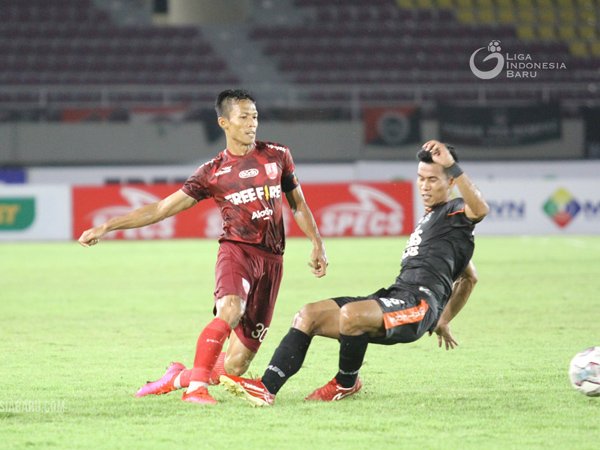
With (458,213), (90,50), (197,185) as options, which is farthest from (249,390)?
(90,50)

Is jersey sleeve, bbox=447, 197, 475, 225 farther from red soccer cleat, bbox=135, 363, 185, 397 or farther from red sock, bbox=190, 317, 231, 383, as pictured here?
red soccer cleat, bbox=135, 363, 185, 397

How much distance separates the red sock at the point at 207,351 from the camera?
636cm

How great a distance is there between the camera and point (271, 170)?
22.7 feet

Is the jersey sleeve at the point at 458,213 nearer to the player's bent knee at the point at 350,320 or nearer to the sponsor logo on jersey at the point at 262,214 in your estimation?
the player's bent knee at the point at 350,320

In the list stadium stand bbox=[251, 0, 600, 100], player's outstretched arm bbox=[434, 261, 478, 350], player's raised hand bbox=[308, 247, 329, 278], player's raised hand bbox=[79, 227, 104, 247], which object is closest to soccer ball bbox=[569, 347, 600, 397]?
player's outstretched arm bbox=[434, 261, 478, 350]

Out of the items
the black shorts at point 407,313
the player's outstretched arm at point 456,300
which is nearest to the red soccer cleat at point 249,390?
the black shorts at point 407,313

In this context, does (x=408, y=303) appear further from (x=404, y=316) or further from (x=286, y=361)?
(x=286, y=361)

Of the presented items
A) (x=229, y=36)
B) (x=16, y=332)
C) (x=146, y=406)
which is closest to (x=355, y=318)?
(x=146, y=406)

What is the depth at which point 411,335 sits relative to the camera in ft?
20.4

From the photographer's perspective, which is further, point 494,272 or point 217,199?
point 494,272

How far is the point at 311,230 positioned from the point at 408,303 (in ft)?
3.36

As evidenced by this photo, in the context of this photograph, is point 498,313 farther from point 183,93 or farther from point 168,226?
point 183,93

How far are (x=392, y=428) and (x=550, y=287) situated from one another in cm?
876

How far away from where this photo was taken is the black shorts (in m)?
6.16
